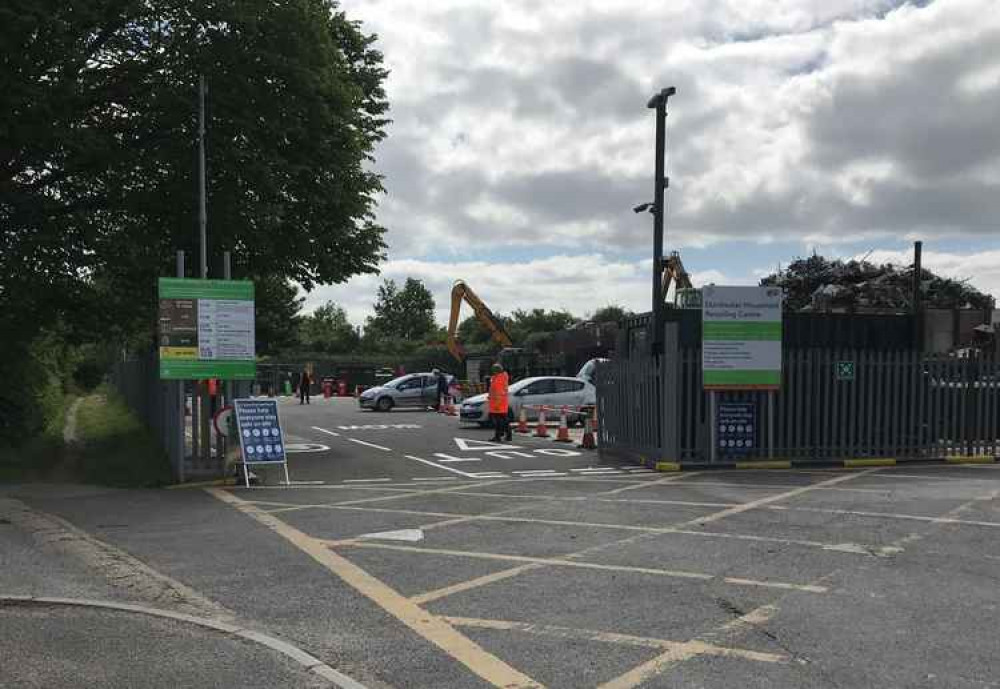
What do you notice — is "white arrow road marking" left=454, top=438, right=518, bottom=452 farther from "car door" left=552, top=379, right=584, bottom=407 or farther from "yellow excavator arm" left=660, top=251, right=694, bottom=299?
"yellow excavator arm" left=660, top=251, right=694, bottom=299

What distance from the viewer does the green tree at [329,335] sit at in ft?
333

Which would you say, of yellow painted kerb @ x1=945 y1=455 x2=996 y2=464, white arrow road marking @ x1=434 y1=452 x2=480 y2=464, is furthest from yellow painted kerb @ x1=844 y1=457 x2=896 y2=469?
white arrow road marking @ x1=434 y1=452 x2=480 y2=464

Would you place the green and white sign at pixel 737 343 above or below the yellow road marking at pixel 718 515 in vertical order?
above

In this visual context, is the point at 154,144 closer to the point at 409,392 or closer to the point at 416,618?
the point at 416,618

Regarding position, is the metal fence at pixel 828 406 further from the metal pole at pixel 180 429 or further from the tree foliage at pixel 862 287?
the tree foliage at pixel 862 287

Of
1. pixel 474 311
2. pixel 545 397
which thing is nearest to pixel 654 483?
pixel 545 397

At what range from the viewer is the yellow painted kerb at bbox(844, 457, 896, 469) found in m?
15.1

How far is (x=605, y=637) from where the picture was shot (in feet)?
17.9

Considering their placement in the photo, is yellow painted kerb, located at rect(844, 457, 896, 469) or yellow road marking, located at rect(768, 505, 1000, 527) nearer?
Answer: yellow road marking, located at rect(768, 505, 1000, 527)

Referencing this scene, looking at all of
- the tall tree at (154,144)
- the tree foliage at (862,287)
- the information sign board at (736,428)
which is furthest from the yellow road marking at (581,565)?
the tree foliage at (862,287)

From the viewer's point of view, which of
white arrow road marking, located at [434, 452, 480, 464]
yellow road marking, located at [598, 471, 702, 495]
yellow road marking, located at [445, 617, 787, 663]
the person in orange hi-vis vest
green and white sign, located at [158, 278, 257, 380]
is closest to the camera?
yellow road marking, located at [445, 617, 787, 663]

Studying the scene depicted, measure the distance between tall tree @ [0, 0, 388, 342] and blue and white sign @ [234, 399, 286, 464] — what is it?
4.91m

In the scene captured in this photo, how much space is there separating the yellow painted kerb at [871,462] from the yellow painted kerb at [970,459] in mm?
1206

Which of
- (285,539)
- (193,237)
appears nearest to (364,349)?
(193,237)
